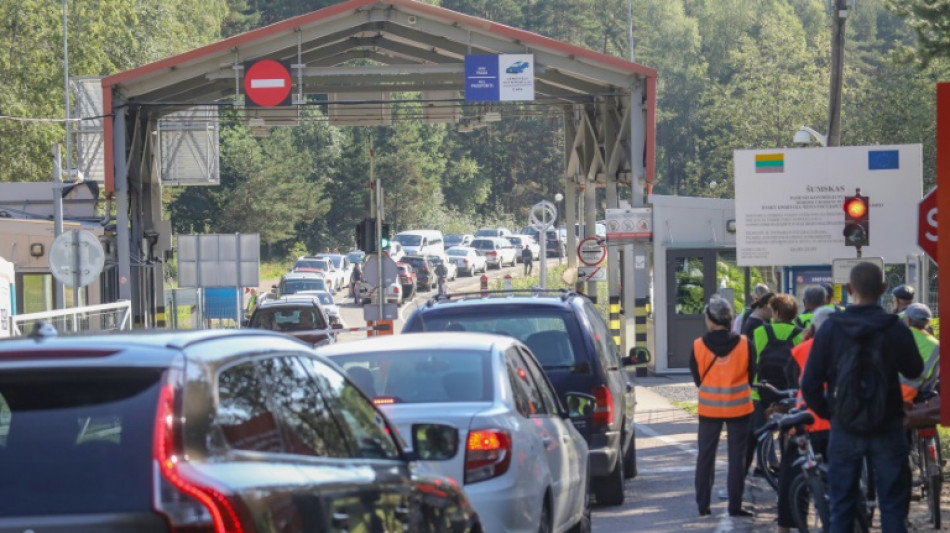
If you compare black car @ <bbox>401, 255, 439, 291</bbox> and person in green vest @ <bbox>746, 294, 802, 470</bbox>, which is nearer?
person in green vest @ <bbox>746, 294, 802, 470</bbox>

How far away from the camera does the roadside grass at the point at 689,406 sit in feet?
70.6

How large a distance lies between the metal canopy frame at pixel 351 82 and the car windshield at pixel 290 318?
9.84 feet

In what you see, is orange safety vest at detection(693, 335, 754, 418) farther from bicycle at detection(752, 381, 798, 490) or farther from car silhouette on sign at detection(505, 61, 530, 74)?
car silhouette on sign at detection(505, 61, 530, 74)

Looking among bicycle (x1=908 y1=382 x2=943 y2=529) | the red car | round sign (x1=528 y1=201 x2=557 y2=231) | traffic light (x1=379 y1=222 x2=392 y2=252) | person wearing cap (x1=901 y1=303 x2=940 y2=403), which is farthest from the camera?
the red car

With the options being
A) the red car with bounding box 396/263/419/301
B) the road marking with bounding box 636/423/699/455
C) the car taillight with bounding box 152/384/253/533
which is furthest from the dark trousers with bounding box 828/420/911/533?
the red car with bounding box 396/263/419/301

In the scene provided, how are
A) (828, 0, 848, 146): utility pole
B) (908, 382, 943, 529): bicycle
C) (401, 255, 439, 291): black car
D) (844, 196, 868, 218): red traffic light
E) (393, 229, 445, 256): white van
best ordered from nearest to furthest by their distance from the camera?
(908, 382, 943, 529): bicycle → (844, 196, 868, 218): red traffic light → (828, 0, 848, 146): utility pole → (401, 255, 439, 291): black car → (393, 229, 445, 256): white van

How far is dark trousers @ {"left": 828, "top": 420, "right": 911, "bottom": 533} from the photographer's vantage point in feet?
24.5

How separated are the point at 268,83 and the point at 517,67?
5.10m

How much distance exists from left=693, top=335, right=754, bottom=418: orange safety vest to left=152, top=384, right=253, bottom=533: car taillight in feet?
25.1

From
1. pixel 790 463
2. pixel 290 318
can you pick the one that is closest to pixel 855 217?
pixel 790 463

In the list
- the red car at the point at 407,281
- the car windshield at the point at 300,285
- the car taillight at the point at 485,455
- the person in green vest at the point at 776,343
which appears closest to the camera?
the car taillight at the point at 485,455

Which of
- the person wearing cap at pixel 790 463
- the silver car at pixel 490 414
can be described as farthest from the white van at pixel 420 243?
the silver car at pixel 490 414

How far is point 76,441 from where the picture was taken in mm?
3795

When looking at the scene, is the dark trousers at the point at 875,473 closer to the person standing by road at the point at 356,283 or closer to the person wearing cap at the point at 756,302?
the person wearing cap at the point at 756,302
